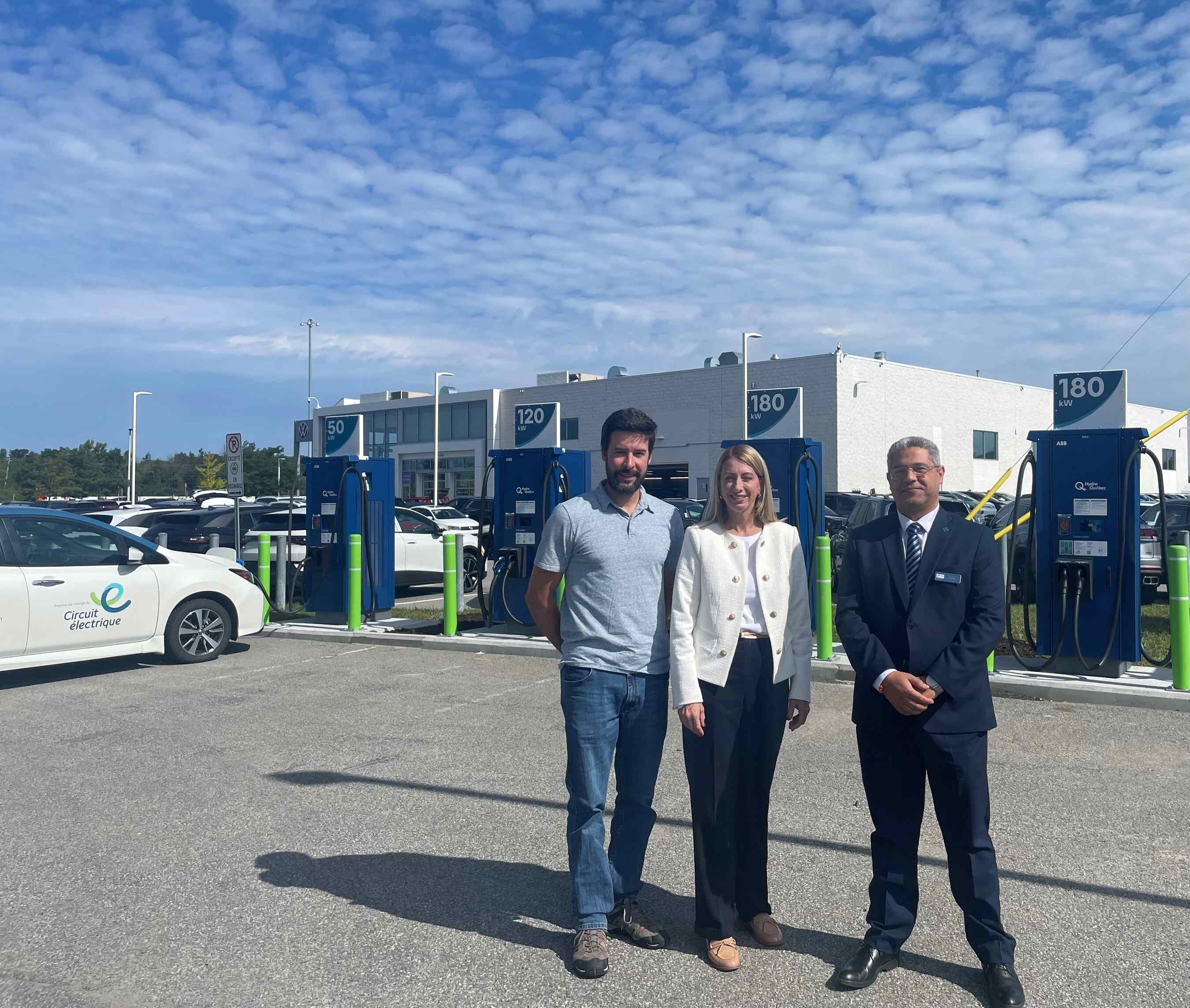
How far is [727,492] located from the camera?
3832 millimetres

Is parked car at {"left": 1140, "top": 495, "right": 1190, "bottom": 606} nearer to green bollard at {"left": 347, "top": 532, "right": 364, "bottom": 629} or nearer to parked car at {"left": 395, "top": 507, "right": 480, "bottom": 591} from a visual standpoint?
green bollard at {"left": 347, "top": 532, "right": 364, "bottom": 629}

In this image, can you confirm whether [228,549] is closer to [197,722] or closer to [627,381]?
[197,722]

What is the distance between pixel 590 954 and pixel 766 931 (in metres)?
0.68

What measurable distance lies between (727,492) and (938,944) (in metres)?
1.87

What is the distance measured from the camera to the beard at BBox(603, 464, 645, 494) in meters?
3.88

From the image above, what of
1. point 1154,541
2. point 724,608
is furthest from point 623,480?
point 1154,541

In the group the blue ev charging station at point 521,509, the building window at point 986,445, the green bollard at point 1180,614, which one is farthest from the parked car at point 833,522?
the building window at point 986,445

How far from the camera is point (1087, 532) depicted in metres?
9.11

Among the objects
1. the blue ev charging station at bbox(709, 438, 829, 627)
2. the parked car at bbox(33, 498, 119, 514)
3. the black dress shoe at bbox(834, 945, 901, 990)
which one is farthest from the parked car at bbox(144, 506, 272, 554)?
the black dress shoe at bbox(834, 945, 901, 990)

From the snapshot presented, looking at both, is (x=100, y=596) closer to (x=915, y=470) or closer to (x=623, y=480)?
(x=623, y=480)

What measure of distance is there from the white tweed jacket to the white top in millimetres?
12

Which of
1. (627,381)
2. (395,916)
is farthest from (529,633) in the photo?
(627,381)

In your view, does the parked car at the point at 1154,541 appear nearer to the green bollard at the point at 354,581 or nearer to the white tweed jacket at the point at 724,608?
the green bollard at the point at 354,581

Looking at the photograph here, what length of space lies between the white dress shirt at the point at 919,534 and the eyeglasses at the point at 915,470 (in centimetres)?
14
